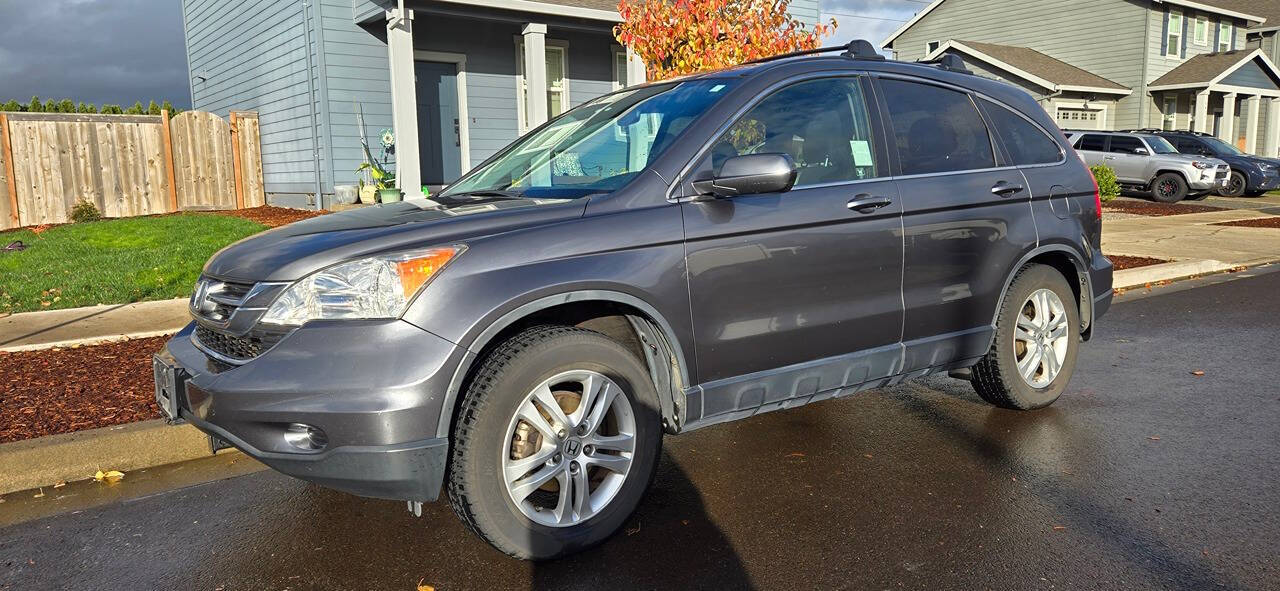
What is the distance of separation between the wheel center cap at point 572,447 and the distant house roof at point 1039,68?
29.2 meters

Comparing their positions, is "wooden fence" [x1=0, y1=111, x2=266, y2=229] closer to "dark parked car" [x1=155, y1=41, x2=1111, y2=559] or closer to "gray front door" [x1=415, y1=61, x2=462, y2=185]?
"gray front door" [x1=415, y1=61, x2=462, y2=185]

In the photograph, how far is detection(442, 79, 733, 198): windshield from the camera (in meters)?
3.75

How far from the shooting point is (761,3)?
8.57 meters

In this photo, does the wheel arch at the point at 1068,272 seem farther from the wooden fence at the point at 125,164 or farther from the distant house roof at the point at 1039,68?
the distant house roof at the point at 1039,68

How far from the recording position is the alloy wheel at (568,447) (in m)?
3.18

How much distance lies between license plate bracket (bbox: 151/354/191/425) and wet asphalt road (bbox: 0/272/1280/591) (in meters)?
0.54

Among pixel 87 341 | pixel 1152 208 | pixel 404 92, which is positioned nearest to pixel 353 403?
pixel 87 341

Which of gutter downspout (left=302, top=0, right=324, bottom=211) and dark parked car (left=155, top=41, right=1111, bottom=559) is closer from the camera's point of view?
dark parked car (left=155, top=41, right=1111, bottom=559)

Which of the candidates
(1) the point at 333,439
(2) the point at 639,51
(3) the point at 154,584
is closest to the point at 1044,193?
(1) the point at 333,439

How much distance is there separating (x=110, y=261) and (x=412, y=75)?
5161 millimetres

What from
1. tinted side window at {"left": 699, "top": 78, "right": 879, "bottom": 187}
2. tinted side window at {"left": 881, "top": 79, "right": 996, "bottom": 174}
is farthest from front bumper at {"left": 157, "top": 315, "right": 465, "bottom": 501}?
tinted side window at {"left": 881, "top": 79, "right": 996, "bottom": 174}

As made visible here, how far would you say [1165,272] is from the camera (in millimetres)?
10258

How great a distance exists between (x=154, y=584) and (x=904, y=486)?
9.66 feet

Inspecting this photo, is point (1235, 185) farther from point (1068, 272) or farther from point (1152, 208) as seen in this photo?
point (1068, 272)
